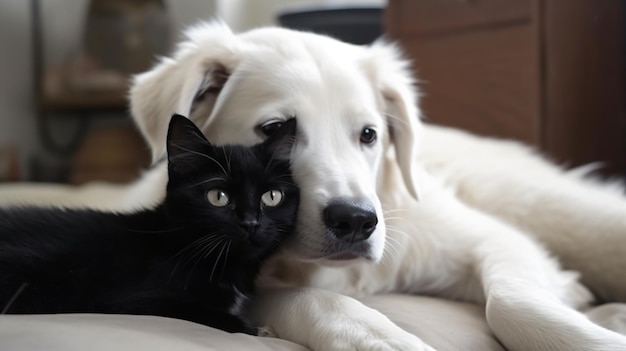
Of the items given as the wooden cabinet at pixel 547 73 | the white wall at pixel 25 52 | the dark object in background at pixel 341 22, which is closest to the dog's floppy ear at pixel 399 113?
the wooden cabinet at pixel 547 73

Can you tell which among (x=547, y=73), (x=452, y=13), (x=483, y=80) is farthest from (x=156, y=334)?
(x=452, y=13)

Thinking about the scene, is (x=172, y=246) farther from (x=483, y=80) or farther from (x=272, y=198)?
(x=483, y=80)

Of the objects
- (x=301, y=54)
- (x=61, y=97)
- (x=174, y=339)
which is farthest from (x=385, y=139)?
(x=61, y=97)

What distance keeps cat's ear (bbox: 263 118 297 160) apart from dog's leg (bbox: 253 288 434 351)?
0.89 feet

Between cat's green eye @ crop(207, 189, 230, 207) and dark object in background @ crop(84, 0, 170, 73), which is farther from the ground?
cat's green eye @ crop(207, 189, 230, 207)

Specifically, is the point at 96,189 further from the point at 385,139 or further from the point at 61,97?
the point at 385,139

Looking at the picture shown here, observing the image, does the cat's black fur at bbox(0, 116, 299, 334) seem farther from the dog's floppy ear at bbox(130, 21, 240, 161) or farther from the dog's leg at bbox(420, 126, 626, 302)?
the dog's leg at bbox(420, 126, 626, 302)

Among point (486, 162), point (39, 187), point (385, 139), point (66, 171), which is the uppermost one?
point (385, 139)

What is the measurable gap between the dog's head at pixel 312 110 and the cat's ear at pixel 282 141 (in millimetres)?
30

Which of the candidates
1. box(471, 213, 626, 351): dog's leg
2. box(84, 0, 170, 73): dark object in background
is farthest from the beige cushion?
box(84, 0, 170, 73): dark object in background

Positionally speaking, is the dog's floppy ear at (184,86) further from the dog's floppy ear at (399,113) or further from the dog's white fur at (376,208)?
the dog's floppy ear at (399,113)

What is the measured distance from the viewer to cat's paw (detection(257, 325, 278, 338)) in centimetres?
131

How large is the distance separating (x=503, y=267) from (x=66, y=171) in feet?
16.2

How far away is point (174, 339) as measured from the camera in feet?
3.47
